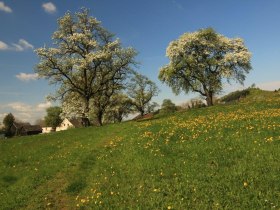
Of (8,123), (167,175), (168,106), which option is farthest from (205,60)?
(8,123)

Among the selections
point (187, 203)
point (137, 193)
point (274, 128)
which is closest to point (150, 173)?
point (137, 193)

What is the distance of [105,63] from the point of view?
53.2 meters

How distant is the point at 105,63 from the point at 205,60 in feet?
72.6

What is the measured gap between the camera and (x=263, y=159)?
41.3 feet

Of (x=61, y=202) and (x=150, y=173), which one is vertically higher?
(x=150, y=173)

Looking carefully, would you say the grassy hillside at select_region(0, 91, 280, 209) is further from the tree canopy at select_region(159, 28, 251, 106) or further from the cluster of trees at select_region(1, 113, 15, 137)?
the cluster of trees at select_region(1, 113, 15, 137)

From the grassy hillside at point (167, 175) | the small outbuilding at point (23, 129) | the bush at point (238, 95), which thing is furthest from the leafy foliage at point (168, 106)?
the grassy hillside at point (167, 175)

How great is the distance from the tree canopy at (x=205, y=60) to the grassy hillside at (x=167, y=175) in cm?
4559

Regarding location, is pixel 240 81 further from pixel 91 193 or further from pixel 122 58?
pixel 91 193

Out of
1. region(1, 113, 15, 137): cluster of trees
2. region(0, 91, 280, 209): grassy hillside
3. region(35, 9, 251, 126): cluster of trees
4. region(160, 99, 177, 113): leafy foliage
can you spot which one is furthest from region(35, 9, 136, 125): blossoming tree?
region(1, 113, 15, 137): cluster of trees

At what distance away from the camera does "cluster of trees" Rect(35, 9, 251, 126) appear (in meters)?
52.0

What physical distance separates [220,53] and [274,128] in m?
52.6

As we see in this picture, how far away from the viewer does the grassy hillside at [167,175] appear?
1080 cm

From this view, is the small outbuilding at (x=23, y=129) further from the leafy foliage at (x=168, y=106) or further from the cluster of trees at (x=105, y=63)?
the cluster of trees at (x=105, y=63)
